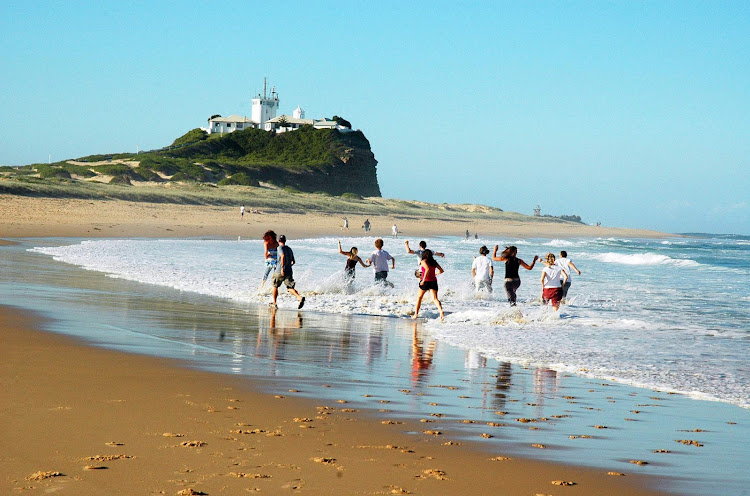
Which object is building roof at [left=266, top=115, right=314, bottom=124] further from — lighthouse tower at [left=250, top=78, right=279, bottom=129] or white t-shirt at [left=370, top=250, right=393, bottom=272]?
white t-shirt at [left=370, top=250, right=393, bottom=272]

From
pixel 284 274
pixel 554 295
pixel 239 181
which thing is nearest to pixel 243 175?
pixel 239 181

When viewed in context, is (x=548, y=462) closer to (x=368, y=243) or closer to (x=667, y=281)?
(x=667, y=281)

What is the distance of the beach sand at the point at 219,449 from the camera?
4.50 metres

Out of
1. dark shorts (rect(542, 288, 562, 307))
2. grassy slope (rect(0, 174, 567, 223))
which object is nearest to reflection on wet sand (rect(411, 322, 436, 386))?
dark shorts (rect(542, 288, 562, 307))

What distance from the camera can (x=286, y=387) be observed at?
7566mm

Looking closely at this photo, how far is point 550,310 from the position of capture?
16.0 metres

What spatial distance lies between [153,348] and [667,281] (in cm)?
2303

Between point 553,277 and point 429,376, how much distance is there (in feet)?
24.5

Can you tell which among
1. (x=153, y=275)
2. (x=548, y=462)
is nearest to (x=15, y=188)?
(x=153, y=275)

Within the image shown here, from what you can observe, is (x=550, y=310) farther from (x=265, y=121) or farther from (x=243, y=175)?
(x=265, y=121)

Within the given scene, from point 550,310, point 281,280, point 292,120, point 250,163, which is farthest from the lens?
point 292,120

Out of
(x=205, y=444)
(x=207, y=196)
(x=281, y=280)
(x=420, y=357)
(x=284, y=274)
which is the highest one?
(x=207, y=196)

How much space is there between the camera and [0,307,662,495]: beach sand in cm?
450

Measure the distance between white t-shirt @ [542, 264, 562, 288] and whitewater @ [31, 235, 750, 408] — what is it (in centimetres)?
53
